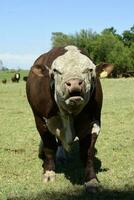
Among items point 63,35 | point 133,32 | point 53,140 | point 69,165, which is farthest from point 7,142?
point 133,32

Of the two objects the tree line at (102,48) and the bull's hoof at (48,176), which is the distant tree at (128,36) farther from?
the bull's hoof at (48,176)

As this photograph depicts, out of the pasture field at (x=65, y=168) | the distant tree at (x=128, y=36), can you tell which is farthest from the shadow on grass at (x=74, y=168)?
the distant tree at (x=128, y=36)

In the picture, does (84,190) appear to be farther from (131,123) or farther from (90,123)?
(131,123)

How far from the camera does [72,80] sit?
20.5 ft

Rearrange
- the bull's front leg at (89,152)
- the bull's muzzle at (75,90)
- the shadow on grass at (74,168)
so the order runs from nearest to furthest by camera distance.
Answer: the bull's muzzle at (75,90) → the bull's front leg at (89,152) → the shadow on grass at (74,168)

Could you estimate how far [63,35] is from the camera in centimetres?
9162

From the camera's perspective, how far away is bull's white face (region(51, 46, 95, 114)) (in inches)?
247

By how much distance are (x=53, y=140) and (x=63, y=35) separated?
84.5m

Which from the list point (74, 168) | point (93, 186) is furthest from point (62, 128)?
point (74, 168)

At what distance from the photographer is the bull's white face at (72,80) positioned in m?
6.27

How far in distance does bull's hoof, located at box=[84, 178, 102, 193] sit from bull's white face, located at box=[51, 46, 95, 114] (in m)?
0.95

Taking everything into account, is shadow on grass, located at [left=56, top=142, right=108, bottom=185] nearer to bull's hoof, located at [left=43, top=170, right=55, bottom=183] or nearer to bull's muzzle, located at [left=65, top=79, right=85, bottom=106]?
bull's hoof, located at [left=43, top=170, right=55, bottom=183]

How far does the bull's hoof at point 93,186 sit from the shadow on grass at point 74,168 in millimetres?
309

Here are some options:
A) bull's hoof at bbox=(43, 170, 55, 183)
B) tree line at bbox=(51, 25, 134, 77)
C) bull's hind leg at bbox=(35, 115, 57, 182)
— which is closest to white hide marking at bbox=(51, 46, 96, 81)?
bull's hind leg at bbox=(35, 115, 57, 182)
